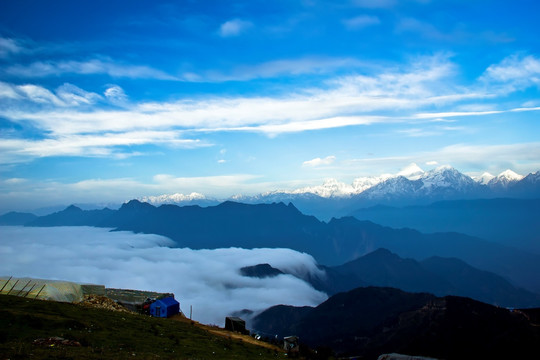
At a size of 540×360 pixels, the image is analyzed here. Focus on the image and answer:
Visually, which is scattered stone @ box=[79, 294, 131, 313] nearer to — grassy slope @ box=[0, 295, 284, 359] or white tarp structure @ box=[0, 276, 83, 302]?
white tarp structure @ box=[0, 276, 83, 302]

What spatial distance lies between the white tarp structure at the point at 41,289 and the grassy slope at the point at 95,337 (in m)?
13.2

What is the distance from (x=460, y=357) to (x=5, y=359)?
443 feet

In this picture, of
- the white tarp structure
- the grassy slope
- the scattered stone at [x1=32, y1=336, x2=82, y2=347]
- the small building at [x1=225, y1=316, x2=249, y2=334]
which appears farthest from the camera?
the small building at [x1=225, y1=316, x2=249, y2=334]

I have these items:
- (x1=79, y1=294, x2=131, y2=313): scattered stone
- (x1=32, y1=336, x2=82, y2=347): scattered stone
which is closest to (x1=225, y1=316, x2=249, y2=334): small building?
(x1=79, y1=294, x2=131, y2=313): scattered stone

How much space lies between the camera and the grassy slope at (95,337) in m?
26.1

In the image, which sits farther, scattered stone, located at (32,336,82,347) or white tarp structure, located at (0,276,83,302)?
white tarp structure, located at (0,276,83,302)

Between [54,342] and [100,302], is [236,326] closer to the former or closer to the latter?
[100,302]

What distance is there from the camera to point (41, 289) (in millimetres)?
59906

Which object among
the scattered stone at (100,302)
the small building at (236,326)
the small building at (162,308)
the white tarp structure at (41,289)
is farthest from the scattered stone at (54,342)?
the small building at (162,308)

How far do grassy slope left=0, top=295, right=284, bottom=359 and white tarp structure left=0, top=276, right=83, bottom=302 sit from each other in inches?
522

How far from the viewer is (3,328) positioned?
103ft

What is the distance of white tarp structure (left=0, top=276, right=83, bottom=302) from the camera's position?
58656mm

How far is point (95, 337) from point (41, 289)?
34.6 m

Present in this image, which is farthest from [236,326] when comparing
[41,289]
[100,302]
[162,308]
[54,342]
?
[54,342]
